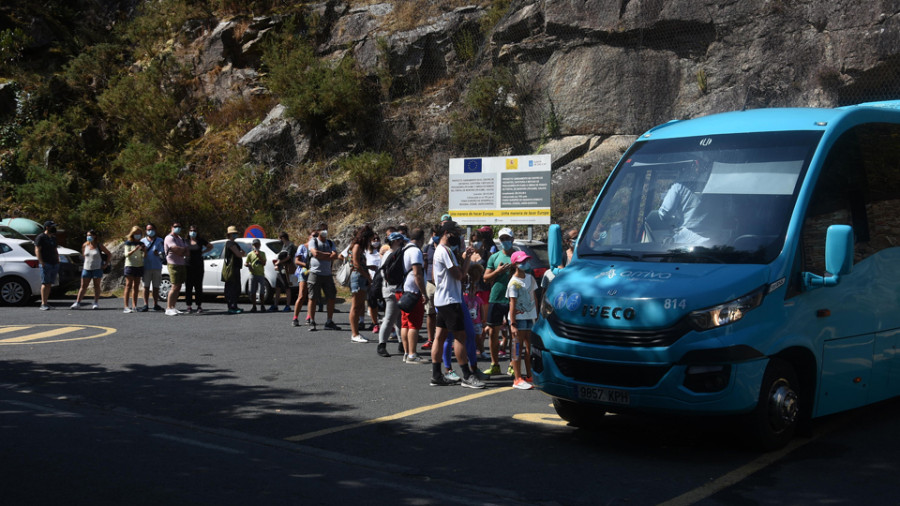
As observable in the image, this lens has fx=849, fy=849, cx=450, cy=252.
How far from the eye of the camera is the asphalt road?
18.0ft

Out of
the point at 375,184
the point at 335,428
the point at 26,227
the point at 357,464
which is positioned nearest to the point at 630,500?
the point at 357,464

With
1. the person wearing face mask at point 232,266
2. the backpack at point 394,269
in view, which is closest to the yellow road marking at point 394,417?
the backpack at point 394,269

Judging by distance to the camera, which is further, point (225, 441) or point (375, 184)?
point (375, 184)

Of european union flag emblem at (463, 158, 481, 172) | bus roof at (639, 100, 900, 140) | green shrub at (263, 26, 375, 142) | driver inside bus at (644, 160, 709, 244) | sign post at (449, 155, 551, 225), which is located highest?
green shrub at (263, 26, 375, 142)

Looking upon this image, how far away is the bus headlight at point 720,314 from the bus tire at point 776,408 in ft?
1.62

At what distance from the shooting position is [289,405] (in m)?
8.42

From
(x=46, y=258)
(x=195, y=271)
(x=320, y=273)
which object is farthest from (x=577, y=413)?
(x=46, y=258)

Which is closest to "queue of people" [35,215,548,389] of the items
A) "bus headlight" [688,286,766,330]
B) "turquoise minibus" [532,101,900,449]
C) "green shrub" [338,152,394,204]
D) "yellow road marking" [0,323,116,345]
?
"turquoise minibus" [532,101,900,449]

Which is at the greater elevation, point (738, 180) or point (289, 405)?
point (738, 180)

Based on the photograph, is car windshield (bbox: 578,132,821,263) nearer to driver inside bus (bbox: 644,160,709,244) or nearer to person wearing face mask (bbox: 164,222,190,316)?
driver inside bus (bbox: 644,160,709,244)

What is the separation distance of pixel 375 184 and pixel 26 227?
1107cm

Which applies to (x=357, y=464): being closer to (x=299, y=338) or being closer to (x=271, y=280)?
(x=299, y=338)

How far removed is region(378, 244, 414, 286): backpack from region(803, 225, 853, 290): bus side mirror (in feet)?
19.0

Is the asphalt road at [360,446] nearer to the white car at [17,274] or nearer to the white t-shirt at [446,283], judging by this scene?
the white t-shirt at [446,283]
